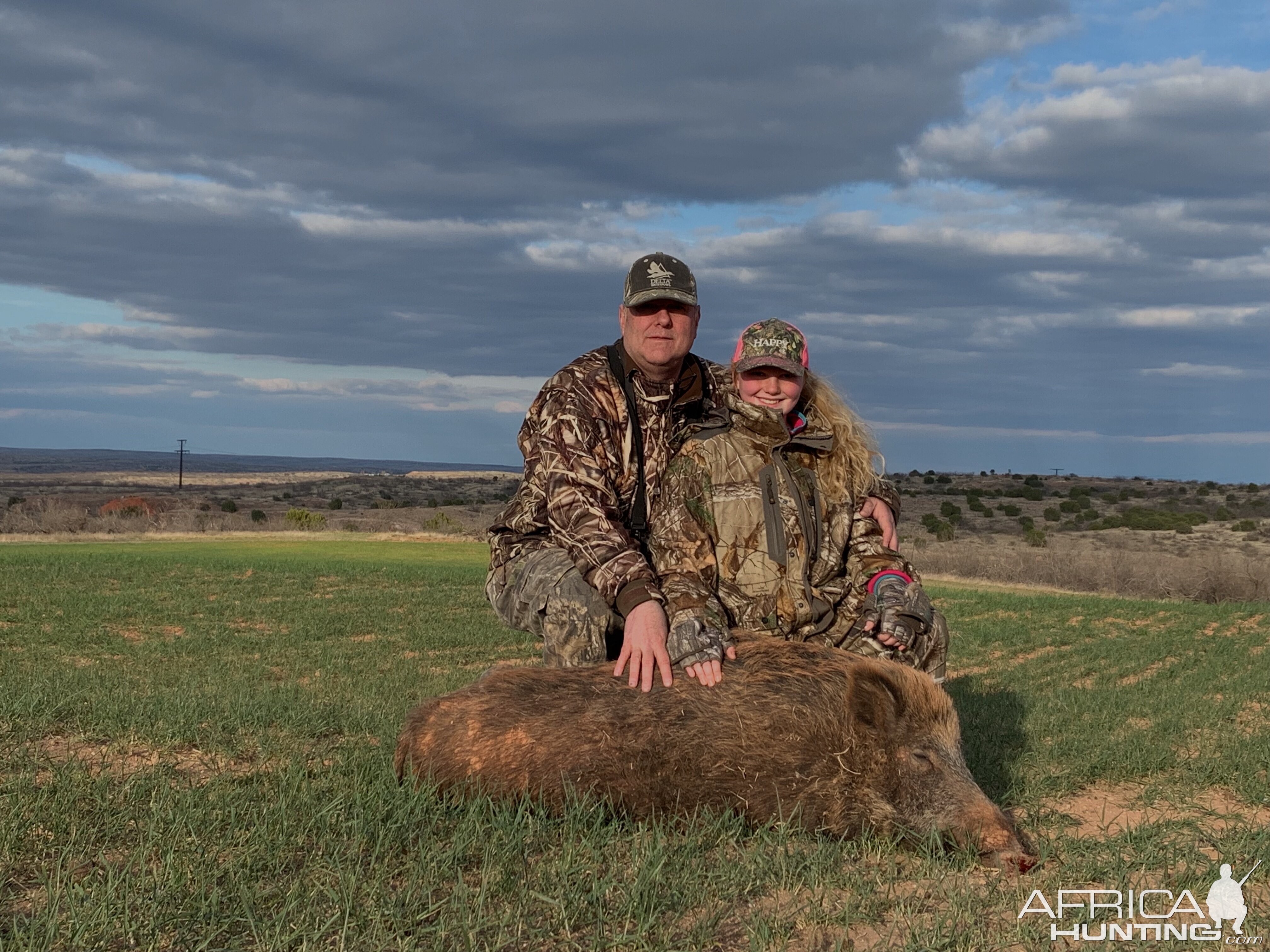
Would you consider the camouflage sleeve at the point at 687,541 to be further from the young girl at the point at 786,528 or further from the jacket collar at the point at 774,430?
the jacket collar at the point at 774,430

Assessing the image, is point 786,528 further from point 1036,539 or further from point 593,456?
point 1036,539

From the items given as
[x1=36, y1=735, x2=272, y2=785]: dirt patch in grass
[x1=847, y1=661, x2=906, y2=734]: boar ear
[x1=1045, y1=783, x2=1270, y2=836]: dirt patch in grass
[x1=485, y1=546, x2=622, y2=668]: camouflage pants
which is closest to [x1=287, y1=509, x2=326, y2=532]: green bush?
[x1=36, y1=735, x2=272, y2=785]: dirt patch in grass

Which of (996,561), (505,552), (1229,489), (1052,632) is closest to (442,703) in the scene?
(505,552)

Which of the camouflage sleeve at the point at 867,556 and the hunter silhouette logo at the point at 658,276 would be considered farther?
the hunter silhouette logo at the point at 658,276

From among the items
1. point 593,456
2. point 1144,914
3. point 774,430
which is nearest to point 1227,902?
point 1144,914

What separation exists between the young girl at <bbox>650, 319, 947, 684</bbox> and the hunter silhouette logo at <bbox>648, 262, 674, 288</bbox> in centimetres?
56

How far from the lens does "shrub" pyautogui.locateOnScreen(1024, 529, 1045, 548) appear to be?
5041 cm

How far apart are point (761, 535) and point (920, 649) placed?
3.58ft

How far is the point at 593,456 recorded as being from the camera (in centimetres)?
599

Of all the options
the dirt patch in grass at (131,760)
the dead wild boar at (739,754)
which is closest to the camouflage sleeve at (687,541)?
the dead wild boar at (739,754)

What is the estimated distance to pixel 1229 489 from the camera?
9288 centimetres

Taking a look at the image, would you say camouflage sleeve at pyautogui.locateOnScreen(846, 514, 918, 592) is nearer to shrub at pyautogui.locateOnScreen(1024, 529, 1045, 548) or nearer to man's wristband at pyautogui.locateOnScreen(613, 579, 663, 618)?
man's wristband at pyautogui.locateOnScreen(613, 579, 663, 618)

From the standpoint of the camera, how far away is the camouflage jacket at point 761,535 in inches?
223

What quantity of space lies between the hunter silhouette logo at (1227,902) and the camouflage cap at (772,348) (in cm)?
314
